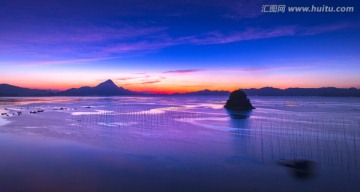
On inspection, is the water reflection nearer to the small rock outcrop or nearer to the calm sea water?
the calm sea water

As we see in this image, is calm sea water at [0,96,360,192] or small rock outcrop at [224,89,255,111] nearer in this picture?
calm sea water at [0,96,360,192]

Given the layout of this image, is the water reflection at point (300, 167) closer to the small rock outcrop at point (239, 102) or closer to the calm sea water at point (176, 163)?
the calm sea water at point (176, 163)

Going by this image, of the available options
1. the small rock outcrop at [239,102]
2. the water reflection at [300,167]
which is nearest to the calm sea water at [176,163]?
the water reflection at [300,167]

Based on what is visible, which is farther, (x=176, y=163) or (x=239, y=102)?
(x=239, y=102)

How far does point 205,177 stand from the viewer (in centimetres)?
1644

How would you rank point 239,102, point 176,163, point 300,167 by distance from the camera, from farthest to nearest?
point 239,102 < point 176,163 < point 300,167

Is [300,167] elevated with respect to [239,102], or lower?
lower

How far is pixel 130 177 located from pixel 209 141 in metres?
13.2

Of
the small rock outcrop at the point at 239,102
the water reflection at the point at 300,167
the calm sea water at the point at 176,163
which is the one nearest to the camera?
the calm sea water at the point at 176,163

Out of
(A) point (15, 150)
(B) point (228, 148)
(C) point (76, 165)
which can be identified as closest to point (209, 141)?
(B) point (228, 148)

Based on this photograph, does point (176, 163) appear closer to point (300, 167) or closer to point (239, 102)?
point (300, 167)

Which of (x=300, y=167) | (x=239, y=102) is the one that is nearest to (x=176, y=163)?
(x=300, y=167)

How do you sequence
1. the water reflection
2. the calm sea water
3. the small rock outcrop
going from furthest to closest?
the small rock outcrop < the water reflection < the calm sea water

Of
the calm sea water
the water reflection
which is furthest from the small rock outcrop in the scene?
the water reflection
